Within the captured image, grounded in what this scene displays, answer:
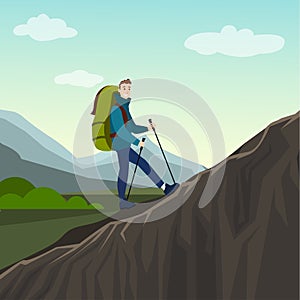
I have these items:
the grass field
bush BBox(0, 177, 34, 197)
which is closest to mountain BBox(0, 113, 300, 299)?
the grass field

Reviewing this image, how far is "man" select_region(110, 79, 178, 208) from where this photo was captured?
9.09m

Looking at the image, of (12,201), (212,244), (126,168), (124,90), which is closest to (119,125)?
(124,90)

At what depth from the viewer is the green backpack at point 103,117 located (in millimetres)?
8891

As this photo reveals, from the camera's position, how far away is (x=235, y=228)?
7.47 meters

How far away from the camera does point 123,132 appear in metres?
9.09

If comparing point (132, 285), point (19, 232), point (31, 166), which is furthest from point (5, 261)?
point (31, 166)

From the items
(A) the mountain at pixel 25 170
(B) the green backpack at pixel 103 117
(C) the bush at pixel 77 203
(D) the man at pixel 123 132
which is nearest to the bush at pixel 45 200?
(C) the bush at pixel 77 203

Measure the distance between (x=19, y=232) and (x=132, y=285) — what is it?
1316 centimetres

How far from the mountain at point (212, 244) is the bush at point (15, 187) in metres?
37.1

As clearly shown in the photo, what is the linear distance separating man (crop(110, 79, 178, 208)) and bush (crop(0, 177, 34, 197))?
118 feet

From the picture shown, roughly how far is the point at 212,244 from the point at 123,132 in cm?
240

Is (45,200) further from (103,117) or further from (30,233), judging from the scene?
(103,117)

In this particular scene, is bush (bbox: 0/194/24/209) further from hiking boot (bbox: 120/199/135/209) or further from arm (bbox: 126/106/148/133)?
arm (bbox: 126/106/148/133)

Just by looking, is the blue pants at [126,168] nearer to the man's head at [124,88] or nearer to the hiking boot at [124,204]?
the hiking boot at [124,204]
